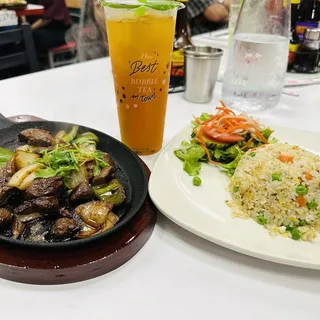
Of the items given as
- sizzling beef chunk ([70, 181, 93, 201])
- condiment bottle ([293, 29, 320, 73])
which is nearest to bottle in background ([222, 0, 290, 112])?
condiment bottle ([293, 29, 320, 73])

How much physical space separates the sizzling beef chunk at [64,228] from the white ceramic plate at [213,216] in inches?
7.3

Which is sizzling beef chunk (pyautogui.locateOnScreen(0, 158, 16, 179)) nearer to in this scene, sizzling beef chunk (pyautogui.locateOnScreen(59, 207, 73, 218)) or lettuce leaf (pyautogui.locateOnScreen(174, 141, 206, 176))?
sizzling beef chunk (pyautogui.locateOnScreen(59, 207, 73, 218))

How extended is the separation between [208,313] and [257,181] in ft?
1.12

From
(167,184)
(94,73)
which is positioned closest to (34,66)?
(94,73)

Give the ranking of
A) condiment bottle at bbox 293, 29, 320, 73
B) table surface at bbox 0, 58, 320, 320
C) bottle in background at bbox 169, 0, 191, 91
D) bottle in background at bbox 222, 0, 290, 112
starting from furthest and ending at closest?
1. condiment bottle at bbox 293, 29, 320, 73
2. bottle in background at bbox 169, 0, 191, 91
3. bottle in background at bbox 222, 0, 290, 112
4. table surface at bbox 0, 58, 320, 320

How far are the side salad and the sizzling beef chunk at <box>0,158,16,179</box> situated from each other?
1.43 feet

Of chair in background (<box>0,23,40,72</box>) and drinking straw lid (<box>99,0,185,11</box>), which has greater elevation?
drinking straw lid (<box>99,0,185,11</box>)

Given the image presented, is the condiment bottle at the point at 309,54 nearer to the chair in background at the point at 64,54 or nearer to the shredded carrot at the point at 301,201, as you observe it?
the shredded carrot at the point at 301,201

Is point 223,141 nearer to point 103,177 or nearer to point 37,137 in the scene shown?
point 103,177

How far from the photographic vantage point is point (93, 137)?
98 centimetres

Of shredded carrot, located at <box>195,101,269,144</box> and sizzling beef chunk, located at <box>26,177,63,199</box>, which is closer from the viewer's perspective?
sizzling beef chunk, located at <box>26,177,63,199</box>

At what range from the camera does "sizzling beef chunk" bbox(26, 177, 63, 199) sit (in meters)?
0.70

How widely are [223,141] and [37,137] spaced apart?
0.54 meters

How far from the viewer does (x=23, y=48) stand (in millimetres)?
2195
